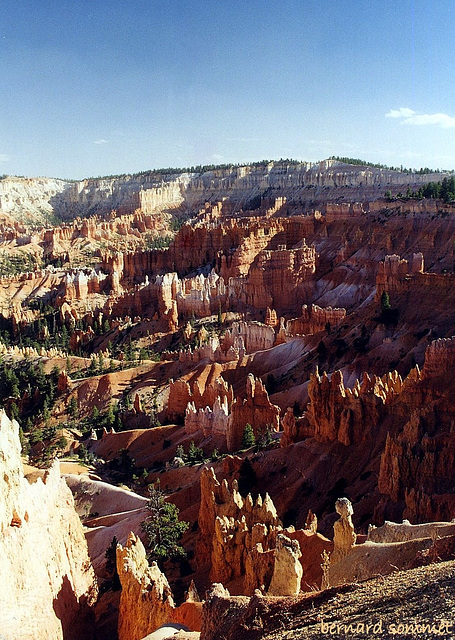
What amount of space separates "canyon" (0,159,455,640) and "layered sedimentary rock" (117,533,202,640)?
7 cm

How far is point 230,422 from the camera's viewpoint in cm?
3594

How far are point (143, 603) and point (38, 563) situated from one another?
2.98m

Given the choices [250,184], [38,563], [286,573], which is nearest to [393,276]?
[286,573]

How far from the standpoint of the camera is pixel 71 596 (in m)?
17.2

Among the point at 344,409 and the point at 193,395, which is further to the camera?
the point at 193,395

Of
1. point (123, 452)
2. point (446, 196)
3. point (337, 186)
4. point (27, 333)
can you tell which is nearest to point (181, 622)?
point (123, 452)

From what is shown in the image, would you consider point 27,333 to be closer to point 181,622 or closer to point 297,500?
point 297,500

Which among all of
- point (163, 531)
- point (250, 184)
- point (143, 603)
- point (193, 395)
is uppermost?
point (250, 184)

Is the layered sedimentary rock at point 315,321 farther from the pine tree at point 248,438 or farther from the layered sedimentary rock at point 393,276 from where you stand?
the pine tree at point 248,438

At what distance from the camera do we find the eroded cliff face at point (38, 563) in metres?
14.0

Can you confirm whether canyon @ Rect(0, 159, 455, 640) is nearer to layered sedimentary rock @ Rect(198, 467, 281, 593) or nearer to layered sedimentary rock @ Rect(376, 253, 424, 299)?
layered sedimentary rock @ Rect(198, 467, 281, 593)

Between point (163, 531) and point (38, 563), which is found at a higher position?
point (38, 563)

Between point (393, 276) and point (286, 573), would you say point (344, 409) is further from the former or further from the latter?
point (393, 276)

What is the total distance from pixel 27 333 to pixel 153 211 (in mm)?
102185
